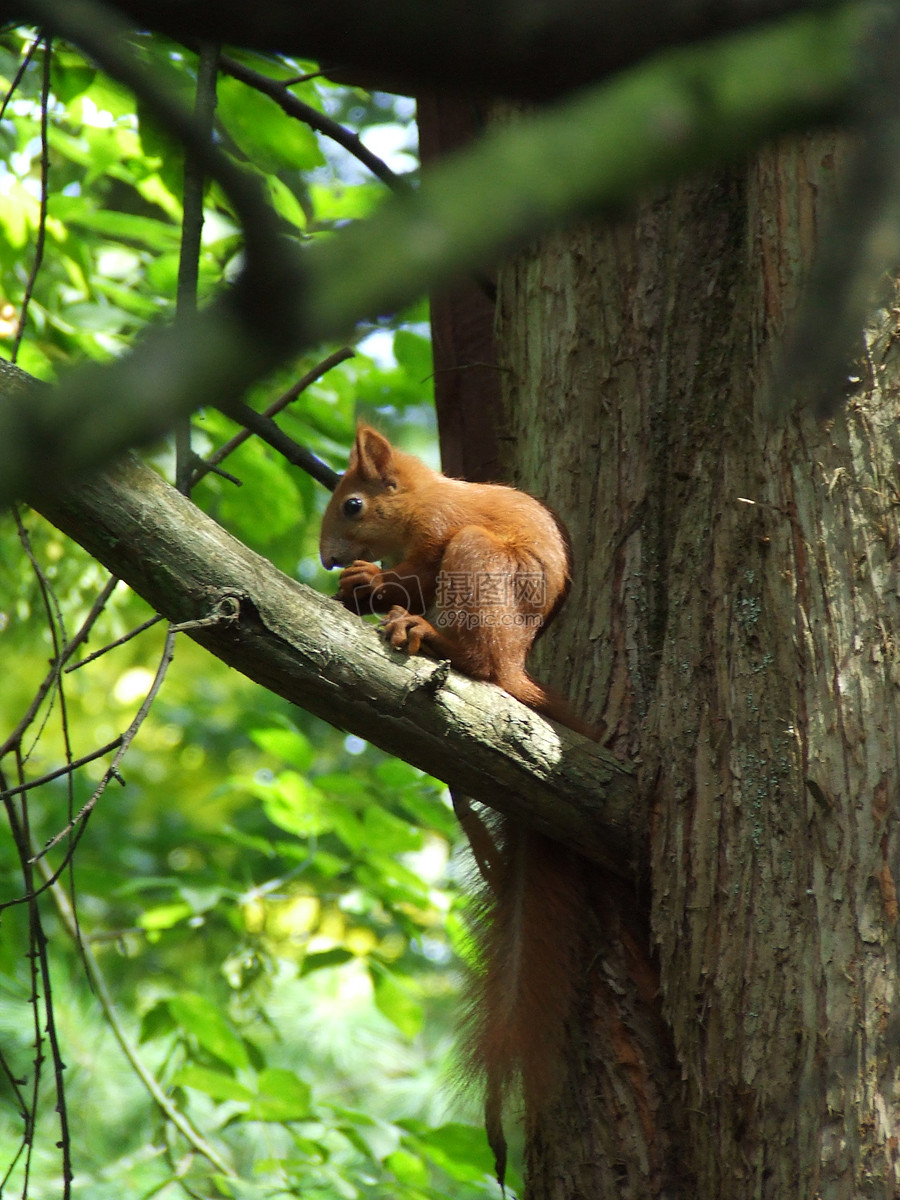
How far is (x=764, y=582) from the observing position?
1909 millimetres

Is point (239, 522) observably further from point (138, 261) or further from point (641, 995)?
point (641, 995)

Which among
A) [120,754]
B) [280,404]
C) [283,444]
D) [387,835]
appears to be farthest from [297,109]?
Result: [387,835]

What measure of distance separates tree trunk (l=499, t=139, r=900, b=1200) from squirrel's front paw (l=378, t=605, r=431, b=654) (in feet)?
1.27

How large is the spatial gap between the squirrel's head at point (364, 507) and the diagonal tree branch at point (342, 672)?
0.86 metres

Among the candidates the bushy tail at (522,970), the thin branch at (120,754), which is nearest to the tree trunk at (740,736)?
the bushy tail at (522,970)

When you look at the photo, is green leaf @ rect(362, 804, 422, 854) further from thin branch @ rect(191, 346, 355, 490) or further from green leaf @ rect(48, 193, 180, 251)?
green leaf @ rect(48, 193, 180, 251)

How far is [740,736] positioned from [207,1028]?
1.66 metres

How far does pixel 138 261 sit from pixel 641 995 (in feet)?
10.6

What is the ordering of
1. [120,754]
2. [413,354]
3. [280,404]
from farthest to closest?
1. [413,354]
2. [280,404]
3. [120,754]

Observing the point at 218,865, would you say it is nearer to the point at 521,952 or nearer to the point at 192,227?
the point at 521,952

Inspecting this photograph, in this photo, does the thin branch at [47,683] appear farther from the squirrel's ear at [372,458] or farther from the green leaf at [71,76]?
the green leaf at [71,76]

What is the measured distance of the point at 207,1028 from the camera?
2779 millimetres

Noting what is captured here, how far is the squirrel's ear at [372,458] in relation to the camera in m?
2.78

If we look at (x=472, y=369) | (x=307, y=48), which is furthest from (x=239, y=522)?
(x=307, y=48)
